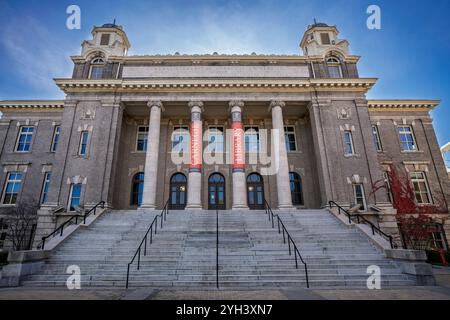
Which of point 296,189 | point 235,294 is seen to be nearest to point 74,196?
point 235,294

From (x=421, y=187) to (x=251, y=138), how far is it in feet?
54.5

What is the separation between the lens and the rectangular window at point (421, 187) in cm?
2238

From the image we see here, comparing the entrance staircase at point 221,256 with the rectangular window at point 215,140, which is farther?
the rectangular window at point 215,140

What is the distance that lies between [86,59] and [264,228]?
2081 centimetres

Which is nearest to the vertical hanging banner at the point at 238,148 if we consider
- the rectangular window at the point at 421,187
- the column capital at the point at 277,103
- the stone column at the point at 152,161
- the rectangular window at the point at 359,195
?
the column capital at the point at 277,103

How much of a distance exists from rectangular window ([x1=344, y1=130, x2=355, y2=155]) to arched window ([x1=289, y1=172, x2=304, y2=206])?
15.0ft

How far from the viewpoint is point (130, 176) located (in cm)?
2155

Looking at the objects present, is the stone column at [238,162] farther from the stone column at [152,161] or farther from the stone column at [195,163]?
the stone column at [152,161]

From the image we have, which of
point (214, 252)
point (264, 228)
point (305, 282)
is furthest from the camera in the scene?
point (264, 228)

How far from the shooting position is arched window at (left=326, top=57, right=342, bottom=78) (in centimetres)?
2172

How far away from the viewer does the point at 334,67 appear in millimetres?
22047

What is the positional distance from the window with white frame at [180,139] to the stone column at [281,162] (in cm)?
795
